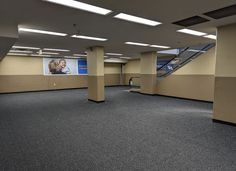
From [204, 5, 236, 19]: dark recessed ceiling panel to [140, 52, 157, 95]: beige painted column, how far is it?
643 cm

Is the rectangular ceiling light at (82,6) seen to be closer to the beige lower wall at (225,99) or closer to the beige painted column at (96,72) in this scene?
the beige lower wall at (225,99)

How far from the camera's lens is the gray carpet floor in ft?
8.33

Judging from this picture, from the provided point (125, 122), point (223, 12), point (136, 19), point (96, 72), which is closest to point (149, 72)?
point (96, 72)

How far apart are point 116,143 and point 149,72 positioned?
7.64m

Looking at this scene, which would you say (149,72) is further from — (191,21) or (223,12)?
(223,12)

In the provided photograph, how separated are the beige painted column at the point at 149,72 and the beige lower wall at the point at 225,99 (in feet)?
18.3

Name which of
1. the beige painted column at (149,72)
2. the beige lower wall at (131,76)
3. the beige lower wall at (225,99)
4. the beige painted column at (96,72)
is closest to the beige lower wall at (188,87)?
the beige painted column at (149,72)

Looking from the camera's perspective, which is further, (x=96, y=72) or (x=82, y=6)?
(x=96, y=72)

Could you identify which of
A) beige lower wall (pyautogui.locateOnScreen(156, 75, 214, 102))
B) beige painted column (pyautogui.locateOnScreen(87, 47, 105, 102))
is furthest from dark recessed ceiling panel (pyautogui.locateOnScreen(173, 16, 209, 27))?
beige painted column (pyautogui.locateOnScreen(87, 47, 105, 102))

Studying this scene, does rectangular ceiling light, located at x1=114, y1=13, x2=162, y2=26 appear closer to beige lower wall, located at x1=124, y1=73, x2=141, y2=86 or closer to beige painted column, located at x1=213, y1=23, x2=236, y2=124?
beige painted column, located at x1=213, y1=23, x2=236, y2=124

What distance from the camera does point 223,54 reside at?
177 inches

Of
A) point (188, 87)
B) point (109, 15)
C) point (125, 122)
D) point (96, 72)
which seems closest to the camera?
point (109, 15)

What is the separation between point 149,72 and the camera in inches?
406

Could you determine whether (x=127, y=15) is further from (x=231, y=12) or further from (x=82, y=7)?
(x=231, y=12)
